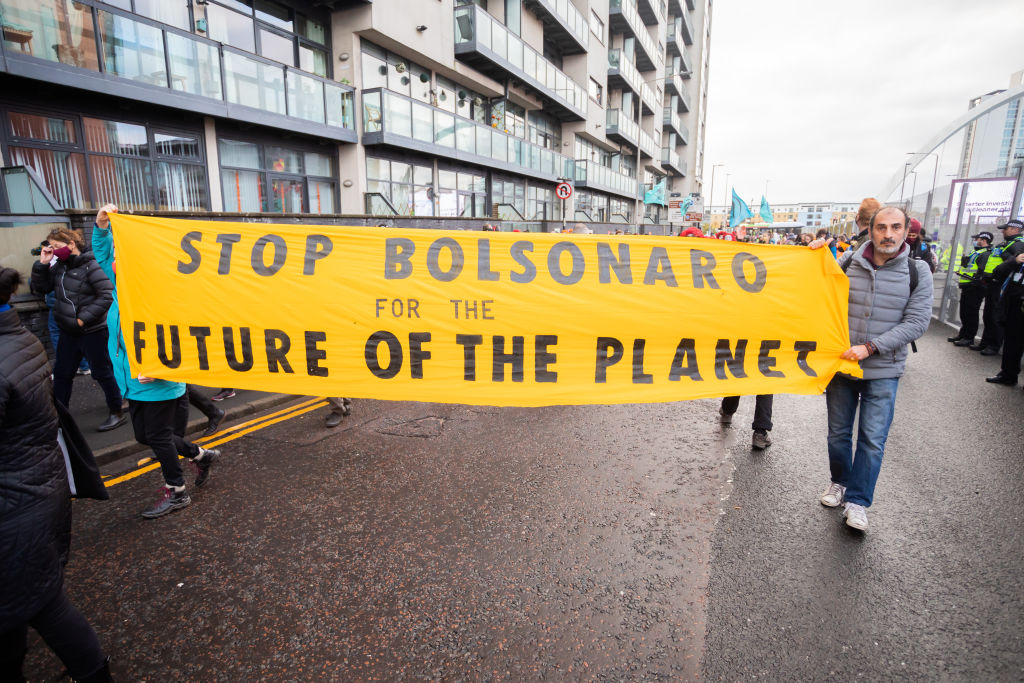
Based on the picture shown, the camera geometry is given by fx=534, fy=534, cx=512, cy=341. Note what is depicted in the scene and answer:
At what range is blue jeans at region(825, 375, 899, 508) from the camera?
11.5 feet

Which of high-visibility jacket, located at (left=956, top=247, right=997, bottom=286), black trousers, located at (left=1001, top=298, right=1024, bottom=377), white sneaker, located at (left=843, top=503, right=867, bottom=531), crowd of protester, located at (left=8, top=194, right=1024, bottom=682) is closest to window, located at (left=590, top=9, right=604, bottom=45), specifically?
high-visibility jacket, located at (left=956, top=247, right=997, bottom=286)

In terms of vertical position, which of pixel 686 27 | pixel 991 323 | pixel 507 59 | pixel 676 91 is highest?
pixel 686 27

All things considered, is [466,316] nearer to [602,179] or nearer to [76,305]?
[76,305]

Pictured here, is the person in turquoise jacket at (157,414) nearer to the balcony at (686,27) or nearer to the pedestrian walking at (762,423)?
the pedestrian walking at (762,423)

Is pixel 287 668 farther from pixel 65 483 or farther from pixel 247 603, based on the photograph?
pixel 65 483

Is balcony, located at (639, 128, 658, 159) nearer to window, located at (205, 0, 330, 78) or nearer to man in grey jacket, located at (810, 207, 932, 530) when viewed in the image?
window, located at (205, 0, 330, 78)

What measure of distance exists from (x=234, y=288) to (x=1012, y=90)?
3009cm

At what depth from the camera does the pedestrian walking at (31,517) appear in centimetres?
194

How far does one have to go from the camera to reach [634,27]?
1497 inches

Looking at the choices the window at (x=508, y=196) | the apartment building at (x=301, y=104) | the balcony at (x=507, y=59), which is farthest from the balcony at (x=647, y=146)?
the window at (x=508, y=196)

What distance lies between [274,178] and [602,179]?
23.8 meters

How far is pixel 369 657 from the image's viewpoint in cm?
245

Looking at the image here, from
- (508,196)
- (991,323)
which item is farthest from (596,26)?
→ (991,323)

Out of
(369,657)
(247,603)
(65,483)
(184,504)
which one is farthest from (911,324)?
(184,504)
